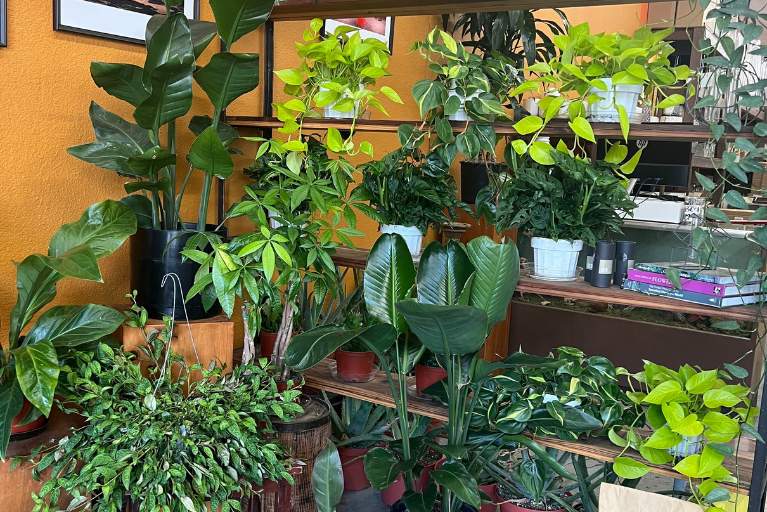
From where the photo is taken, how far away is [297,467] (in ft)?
7.39

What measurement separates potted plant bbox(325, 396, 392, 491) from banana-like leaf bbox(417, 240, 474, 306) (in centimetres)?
82

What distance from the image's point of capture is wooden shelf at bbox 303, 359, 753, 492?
205cm

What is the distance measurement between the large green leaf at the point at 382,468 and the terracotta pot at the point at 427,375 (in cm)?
29

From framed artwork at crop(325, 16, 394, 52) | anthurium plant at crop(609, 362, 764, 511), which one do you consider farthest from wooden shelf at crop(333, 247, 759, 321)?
framed artwork at crop(325, 16, 394, 52)

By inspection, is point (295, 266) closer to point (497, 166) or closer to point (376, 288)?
point (376, 288)

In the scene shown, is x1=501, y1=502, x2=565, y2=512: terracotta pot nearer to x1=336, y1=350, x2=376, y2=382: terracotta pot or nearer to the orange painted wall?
x1=336, y1=350, x2=376, y2=382: terracotta pot

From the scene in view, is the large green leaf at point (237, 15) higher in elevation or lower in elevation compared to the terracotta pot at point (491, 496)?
higher

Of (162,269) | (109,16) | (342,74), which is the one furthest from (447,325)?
(109,16)

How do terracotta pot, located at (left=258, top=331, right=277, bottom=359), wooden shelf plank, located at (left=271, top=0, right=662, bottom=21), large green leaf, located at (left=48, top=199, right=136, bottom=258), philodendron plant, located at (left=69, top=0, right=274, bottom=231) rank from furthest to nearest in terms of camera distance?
terracotta pot, located at (left=258, top=331, right=277, bottom=359), wooden shelf plank, located at (left=271, top=0, right=662, bottom=21), philodendron plant, located at (left=69, top=0, right=274, bottom=231), large green leaf, located at (left=48, top=199, right=136, bottom=258)

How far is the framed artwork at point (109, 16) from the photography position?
2.35 meters

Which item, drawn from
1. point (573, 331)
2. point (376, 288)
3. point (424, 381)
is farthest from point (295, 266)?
point (573, 331)

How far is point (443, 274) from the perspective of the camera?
2273 mm

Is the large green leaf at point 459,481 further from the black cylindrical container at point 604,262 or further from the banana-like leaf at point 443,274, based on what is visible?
the black cylindrical container at point 604,262

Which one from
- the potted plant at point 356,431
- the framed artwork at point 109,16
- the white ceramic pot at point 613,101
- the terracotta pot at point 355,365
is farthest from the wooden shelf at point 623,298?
the framed artwork at point 109,16
